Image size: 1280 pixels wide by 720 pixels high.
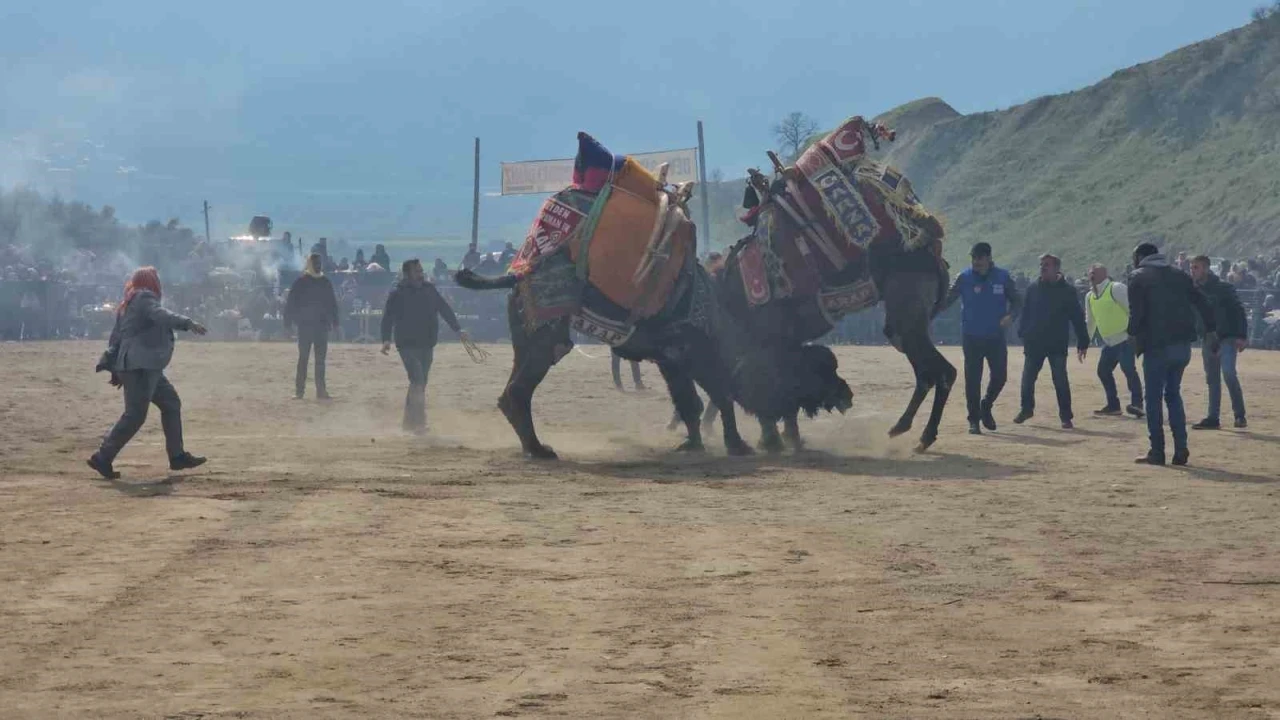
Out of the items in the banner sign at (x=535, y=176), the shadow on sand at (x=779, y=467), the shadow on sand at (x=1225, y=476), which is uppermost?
the banner sign at (x=535, y=176)

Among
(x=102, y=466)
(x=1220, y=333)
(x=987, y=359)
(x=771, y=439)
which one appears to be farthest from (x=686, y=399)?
(x=1220, y=333)

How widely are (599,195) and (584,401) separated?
8438 mm

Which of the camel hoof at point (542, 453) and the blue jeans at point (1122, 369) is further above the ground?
the blue jeans at point (1122, 369)

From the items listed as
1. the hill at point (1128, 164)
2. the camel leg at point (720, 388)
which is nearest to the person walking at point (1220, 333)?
the camel leg at point (720, 388)

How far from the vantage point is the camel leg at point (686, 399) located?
49.6ft

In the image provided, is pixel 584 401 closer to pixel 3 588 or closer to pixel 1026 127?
pixel 3 588

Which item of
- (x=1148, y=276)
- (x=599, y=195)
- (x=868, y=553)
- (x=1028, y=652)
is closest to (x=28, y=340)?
(x=599, y=195)

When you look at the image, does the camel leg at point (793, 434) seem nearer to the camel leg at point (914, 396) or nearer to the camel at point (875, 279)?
the camel at point (875, 279)

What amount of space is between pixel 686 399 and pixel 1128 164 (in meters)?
54.8

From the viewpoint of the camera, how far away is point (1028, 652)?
7.09 metres

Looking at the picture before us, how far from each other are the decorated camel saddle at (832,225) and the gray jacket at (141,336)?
15.5 ft

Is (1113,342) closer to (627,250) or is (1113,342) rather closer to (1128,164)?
(627,250)

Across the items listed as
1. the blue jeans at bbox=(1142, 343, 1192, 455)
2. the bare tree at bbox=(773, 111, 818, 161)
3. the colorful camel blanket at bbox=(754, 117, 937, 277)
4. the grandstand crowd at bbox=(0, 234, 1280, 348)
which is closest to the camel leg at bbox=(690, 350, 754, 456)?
the colorful camel blanket at bbox=(754, 117, 937, 277)

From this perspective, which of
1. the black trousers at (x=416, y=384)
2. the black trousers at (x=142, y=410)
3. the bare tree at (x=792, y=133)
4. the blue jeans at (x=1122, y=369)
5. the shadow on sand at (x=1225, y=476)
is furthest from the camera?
the bare tree at (x=792, y=133)
